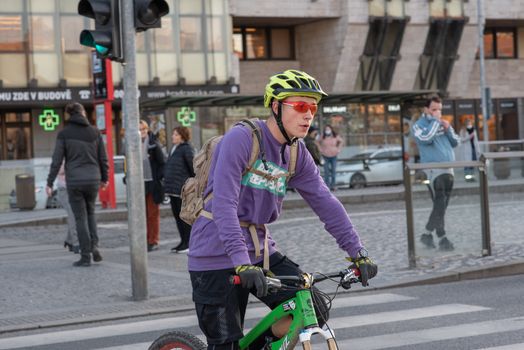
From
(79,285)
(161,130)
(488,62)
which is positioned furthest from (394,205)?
(488,62)

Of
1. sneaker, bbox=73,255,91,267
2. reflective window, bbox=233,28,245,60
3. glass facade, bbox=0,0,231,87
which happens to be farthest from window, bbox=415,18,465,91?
sneaker, bbox=73,255,91,267

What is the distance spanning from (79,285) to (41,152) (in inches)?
1175

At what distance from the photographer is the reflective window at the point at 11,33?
3712 centimetres

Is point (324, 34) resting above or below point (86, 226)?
above

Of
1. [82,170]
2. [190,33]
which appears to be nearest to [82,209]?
[82,170]

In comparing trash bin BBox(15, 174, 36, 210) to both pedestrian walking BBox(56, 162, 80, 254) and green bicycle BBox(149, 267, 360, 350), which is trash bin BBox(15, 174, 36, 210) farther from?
green bicycle BBox(149, 267, 360, 350)

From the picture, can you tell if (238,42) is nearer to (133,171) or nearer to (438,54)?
(438,54)

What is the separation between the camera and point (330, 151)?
2720 centimetres

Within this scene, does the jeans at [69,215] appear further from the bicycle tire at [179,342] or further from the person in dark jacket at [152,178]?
the bicycle tire at [179,342]

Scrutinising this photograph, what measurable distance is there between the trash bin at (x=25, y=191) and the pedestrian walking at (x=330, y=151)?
7.48 meters

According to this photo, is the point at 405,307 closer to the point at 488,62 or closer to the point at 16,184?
the point at 16,184

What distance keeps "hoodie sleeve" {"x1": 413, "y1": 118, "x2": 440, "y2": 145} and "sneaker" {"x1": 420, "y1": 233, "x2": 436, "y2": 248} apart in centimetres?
141

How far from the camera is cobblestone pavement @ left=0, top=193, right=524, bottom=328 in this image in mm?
10008

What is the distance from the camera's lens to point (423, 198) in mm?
11617
